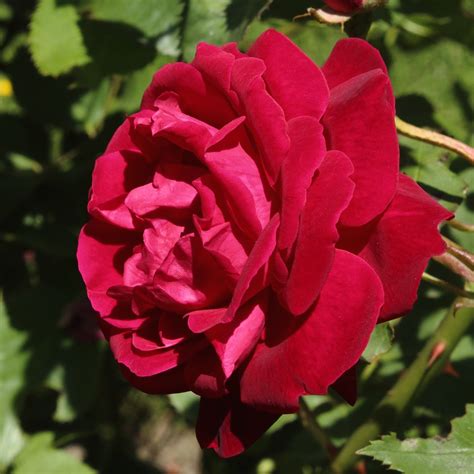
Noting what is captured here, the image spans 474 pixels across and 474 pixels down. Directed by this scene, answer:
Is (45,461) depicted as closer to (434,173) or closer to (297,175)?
(434,173)

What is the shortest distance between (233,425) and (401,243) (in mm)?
225

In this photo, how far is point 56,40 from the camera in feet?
4.03

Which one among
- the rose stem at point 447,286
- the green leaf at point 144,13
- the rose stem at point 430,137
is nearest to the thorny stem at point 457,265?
the rose stem at point 447,286

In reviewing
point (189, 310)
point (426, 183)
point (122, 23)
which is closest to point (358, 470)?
point (426, 183)

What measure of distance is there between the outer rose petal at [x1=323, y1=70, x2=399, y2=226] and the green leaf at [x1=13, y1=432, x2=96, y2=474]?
953mm

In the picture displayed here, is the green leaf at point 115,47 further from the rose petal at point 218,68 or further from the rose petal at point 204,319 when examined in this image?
the rose petal at point 204,319

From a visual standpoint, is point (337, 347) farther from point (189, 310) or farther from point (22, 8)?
point (22, 8)

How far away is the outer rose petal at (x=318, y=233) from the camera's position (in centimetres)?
65

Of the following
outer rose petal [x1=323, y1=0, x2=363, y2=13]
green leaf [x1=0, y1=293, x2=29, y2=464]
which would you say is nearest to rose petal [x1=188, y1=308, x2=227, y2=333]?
outer rose petal [x1=323, y1=0, x2=363, y2=13]

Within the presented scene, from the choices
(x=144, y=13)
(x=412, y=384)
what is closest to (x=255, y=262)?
(x=412, y=384)

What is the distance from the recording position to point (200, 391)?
2.40ft

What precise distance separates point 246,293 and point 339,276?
8 centimetres

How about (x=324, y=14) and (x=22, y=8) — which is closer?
(x=324, y=14)

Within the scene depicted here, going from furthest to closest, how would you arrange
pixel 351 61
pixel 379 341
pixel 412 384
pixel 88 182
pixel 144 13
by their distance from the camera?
pixel 88 182, pixel 144 13, pixel 412 384, pixel 379 341, pixel 351 61
